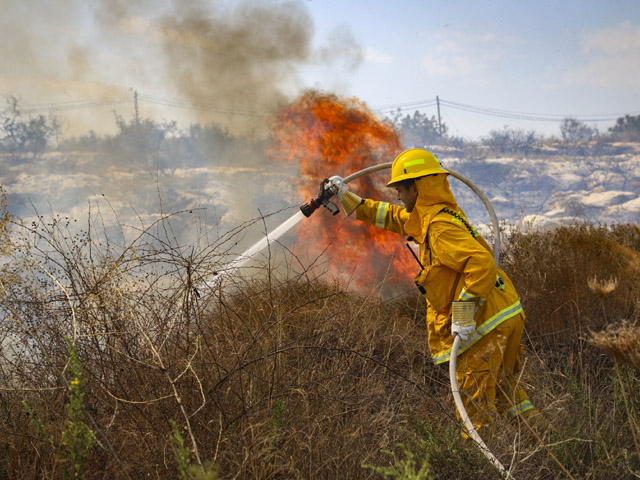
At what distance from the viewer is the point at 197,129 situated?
1730cm

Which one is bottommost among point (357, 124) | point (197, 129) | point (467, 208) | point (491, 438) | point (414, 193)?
point (467, 208)

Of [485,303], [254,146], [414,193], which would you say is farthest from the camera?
[254,146]

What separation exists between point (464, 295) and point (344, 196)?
141 centimetres

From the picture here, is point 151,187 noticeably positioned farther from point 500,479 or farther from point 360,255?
point 500,479

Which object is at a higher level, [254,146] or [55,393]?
[254,146]

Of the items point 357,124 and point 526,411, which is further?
point 357,124

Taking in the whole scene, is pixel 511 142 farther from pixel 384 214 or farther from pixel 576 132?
pixel 384 214

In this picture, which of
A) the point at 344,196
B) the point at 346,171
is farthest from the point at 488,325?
the point at 346,171

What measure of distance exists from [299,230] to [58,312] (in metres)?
5.00

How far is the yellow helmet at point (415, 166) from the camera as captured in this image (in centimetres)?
367

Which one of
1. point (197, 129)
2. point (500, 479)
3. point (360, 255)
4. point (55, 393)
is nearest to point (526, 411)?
point (500, 479)

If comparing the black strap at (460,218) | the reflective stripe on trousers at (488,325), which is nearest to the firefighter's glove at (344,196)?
the black strap at (460,218)

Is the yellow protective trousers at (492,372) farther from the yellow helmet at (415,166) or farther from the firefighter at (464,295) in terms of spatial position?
the yellow helmet at (415,166)

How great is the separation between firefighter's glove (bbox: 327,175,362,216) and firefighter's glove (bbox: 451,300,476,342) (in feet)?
4.31
